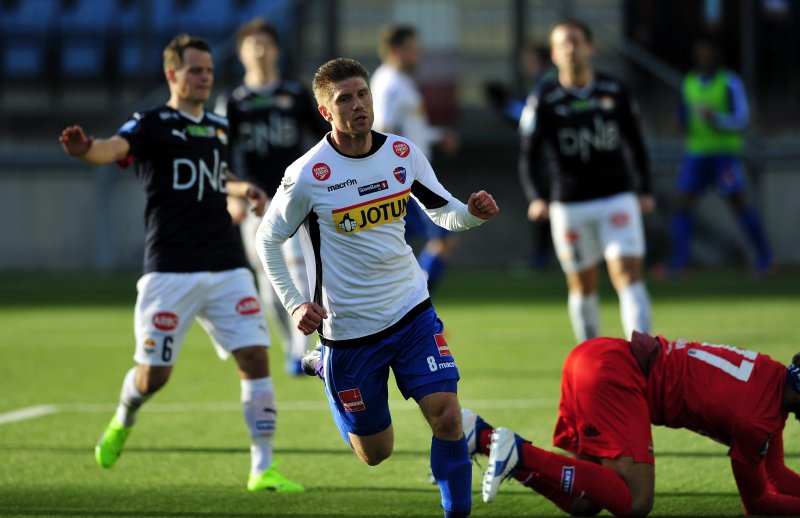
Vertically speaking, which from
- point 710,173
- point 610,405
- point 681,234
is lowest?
point 681,234

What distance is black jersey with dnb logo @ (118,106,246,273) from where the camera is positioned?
6.13m

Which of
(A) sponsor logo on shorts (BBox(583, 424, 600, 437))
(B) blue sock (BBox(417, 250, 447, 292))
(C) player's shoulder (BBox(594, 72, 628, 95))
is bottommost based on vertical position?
(B) blue sock (BBox(417, 250, 447, 292))

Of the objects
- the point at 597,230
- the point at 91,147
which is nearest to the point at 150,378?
the point at 91,147

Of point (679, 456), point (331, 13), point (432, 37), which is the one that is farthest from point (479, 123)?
point (679, 456)

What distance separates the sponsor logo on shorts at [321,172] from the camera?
16.0 ft

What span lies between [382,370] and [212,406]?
3328mm

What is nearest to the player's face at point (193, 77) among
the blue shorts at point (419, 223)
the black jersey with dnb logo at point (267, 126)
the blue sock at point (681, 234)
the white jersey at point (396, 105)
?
the black jersey with dnb logo at point (267, 126)

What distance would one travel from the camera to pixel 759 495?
4934mm

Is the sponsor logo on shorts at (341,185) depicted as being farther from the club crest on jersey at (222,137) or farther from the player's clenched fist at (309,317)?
the club crest on jersey at (222,137)

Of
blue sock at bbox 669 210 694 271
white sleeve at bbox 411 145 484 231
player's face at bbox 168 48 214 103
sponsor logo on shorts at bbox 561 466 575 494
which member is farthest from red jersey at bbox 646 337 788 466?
blue sock at bbox 669 210 694 271

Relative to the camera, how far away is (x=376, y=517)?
202 inches

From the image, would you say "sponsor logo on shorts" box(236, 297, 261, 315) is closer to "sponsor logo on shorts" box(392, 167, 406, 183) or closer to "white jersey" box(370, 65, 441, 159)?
"sponsor logo on shorts" box(392, 167, 406, 183)

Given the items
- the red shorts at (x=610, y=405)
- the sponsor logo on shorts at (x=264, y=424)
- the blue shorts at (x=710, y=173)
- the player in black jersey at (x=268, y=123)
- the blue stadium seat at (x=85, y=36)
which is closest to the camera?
the red shorts at (x=610, y=405)

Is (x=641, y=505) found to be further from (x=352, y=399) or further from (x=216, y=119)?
(x=216, y=119)
